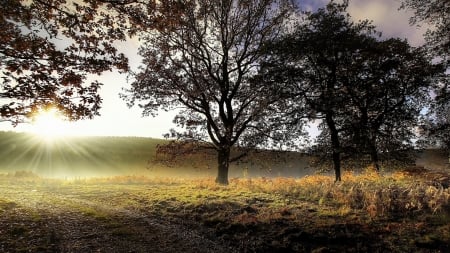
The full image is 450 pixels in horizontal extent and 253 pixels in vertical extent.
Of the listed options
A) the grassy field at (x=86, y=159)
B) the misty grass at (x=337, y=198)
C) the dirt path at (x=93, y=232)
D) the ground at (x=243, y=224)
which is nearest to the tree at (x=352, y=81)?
the misty grass at (x=337, y=198)

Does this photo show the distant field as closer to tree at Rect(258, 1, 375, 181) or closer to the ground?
tree at Rect(258, 1, 375, 181)

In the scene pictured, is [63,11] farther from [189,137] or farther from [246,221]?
[189,137]

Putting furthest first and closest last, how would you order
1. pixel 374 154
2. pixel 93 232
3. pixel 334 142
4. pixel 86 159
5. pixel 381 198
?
pixel 86 159, pixel 334 142, pixel 374 154, pixel 381 198, pixel 93 232

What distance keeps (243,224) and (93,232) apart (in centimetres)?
463

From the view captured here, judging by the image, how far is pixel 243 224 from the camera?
10812 millimetres

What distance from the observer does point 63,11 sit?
12.6 m

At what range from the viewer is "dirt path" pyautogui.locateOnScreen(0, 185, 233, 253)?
29.6 feet

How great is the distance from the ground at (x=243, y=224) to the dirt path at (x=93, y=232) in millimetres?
26

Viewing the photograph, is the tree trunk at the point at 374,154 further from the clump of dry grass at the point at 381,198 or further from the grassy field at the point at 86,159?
the grassy field at the point at 86,159

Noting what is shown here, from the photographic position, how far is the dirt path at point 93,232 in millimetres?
9008

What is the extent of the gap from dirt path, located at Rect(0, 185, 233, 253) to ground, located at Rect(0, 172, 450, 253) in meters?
0.03

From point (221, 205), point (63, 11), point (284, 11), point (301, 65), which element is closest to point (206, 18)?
Result: point (284, 11)

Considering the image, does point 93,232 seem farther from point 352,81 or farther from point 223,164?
point 352,81

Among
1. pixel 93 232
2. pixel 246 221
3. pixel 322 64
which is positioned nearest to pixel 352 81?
pixel 322 64
